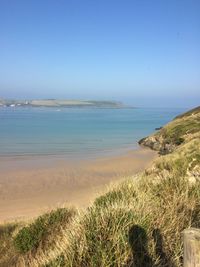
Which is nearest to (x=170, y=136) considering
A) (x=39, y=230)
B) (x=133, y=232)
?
(x=39, y=230)

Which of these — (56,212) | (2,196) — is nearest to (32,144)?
(2,196)

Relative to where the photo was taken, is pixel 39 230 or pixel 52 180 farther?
pixel 52 180

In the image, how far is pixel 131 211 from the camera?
544cm

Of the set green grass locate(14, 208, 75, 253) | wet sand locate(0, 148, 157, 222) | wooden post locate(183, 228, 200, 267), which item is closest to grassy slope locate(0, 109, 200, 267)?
green grass locate(14, 208, 75, 253)

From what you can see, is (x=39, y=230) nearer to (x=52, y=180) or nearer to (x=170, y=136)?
(x=52, y=180)

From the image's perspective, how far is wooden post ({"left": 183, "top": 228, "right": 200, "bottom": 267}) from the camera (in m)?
3.20

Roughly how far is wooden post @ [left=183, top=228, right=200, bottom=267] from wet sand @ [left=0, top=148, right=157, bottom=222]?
324 inches

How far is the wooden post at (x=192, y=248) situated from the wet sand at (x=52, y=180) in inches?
324

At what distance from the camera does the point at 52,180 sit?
20844 millimetres

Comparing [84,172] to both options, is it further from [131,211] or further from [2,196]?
[131,211]

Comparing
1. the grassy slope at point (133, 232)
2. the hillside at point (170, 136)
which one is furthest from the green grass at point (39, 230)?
the hillside at point (170, 136)

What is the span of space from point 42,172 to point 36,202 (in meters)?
6.61

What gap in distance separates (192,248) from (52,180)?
18064 millimetres

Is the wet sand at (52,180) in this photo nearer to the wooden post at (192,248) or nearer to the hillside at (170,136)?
the hillside at (170,136)
